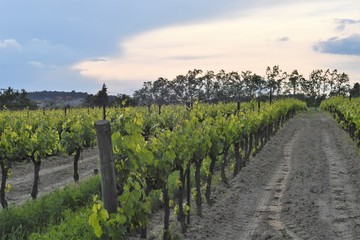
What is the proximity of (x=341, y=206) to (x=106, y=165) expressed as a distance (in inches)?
234

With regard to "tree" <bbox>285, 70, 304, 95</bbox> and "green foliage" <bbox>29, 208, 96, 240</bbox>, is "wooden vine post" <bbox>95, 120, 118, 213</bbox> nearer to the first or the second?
"green foliage" <bbox>29, 208, 96, 240</bbox>

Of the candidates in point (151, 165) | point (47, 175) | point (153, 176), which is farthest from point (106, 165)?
point (47, 175)

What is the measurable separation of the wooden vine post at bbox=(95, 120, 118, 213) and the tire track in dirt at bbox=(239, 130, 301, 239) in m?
3.22

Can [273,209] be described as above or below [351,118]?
below

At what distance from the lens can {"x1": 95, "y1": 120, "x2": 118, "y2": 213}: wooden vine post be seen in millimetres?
4266

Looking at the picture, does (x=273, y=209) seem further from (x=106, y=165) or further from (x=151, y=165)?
(x=106, y=165)

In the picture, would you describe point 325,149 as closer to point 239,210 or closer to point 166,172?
point 239,210

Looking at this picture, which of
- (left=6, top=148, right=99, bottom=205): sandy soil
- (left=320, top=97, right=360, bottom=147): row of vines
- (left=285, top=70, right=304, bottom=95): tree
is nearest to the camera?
(left=6, top=148, right=99, bottom=205): sandy soil

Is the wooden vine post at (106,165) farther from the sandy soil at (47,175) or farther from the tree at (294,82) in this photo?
the tree at (294,82)

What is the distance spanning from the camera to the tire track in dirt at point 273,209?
7.14 m

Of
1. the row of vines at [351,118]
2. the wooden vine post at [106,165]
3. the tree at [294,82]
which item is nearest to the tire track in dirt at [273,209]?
the wooden vine post at [106,165]

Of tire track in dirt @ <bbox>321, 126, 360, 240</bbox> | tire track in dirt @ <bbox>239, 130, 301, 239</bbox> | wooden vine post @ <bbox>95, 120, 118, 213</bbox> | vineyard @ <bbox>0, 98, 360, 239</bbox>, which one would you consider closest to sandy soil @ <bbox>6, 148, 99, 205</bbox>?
vineyard @ <bbox>0, 98, 360, 239</bbox>

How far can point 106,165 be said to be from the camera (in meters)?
4.32

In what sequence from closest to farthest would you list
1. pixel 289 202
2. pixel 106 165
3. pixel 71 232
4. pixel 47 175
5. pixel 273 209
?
pixel 106 165
pixel 71 232
pixel 273 209
pixel 289 202
pixel 47 175
